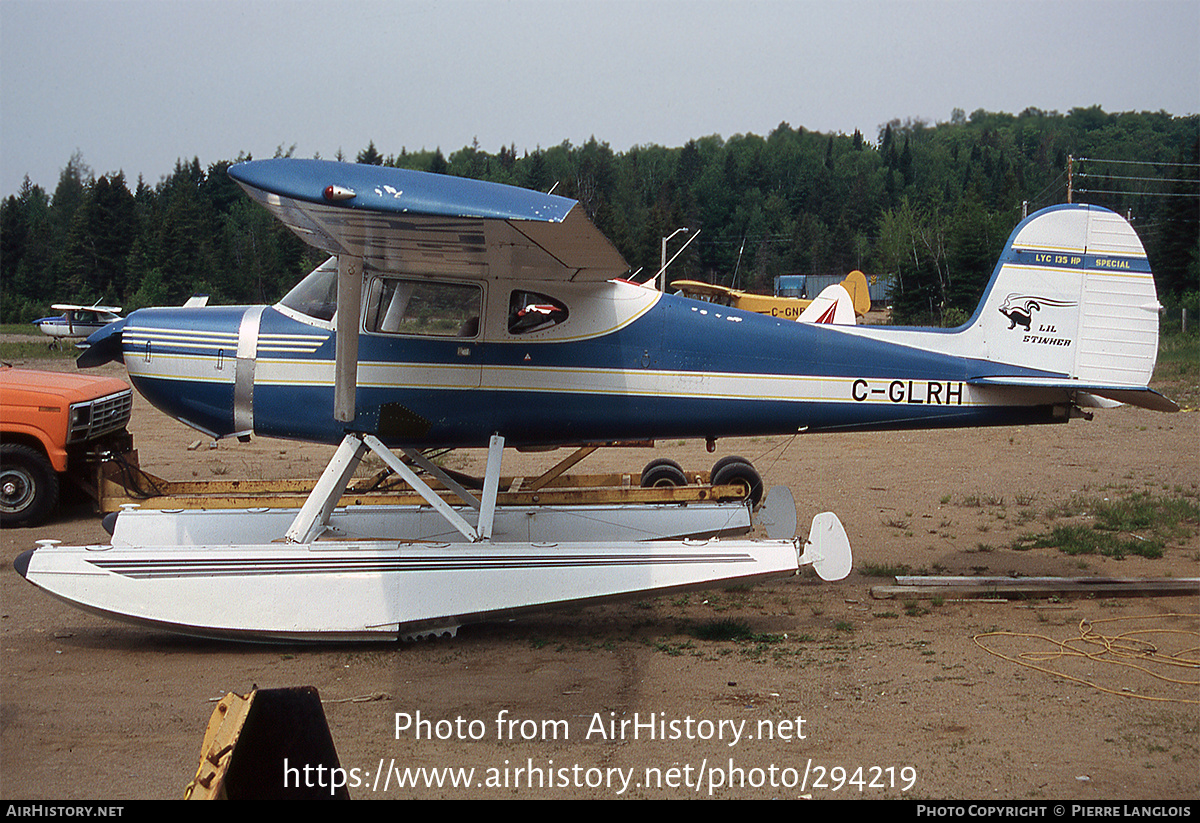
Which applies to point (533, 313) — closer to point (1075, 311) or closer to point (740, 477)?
point (740, 477)

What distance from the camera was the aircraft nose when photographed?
713 centimetres

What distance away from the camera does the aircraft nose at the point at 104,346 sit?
23.4 feet

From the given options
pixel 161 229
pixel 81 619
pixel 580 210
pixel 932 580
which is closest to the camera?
pixel 580 210

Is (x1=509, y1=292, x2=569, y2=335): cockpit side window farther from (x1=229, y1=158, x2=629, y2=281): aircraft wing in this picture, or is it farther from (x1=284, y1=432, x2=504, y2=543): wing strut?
(x1=284, y1=432, x2=504, y2=543): wing strut

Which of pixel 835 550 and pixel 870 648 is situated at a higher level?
pixel 835 550

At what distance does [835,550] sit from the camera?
6164 millimetres

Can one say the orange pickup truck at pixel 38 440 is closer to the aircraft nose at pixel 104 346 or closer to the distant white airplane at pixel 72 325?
the aircraft nose at pixel 104 346

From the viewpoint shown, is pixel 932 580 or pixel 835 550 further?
pixel 932 580

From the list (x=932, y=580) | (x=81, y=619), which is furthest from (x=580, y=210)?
(x=81, y=619)

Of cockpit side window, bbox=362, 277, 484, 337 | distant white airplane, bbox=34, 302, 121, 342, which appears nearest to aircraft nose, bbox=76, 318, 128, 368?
cockpit side window, bbox=362, 277, 484, 337

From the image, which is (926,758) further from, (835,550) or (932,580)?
(932,580)

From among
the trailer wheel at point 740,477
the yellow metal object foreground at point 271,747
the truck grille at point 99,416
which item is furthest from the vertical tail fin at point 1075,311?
the truck grille at point 99,416

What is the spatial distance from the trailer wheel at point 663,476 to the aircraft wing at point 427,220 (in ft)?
11.3

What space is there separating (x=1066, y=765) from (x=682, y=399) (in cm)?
362
